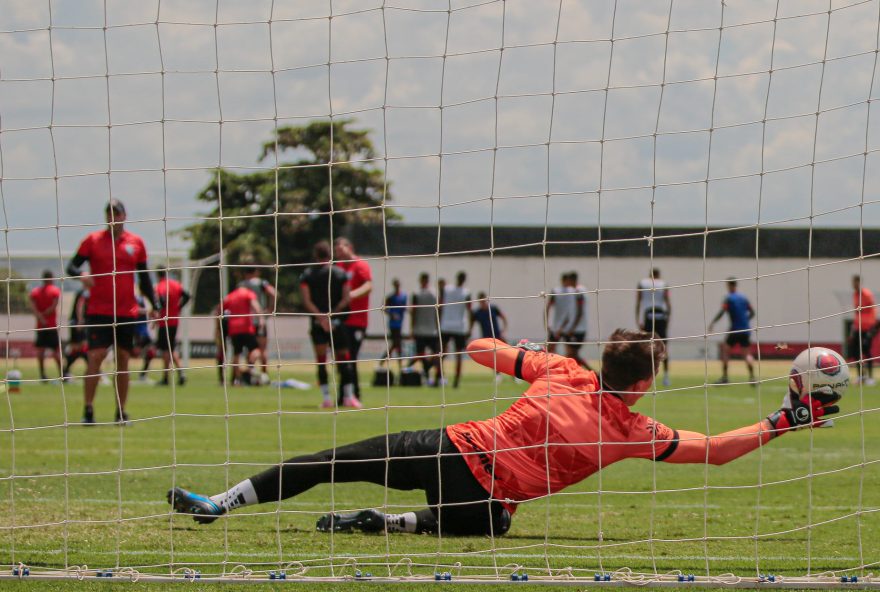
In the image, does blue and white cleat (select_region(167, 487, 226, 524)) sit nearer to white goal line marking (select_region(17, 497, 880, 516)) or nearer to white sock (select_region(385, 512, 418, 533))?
white sock (select_region(385, 512, 418, 533))

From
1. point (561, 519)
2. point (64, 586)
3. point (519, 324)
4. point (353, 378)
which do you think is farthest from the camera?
point (519, 324)

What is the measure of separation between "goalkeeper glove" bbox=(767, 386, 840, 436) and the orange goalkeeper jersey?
1.41 ft

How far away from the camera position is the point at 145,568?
467 cm

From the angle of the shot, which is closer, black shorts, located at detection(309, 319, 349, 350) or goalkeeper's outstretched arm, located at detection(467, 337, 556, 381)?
goalkeeper's outstretched arm, located at detection(467, 337, 556, 381)

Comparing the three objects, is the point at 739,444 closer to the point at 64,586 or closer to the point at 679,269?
the point at 64,586

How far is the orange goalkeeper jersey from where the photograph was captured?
4.90m

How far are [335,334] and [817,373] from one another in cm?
961

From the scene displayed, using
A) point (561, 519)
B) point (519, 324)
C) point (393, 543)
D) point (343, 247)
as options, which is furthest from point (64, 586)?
point (519, 324)

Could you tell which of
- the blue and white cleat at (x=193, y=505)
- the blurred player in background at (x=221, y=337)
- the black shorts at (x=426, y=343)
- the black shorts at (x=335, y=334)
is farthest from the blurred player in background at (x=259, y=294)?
the blue and white cleat at (x=193, y=505)

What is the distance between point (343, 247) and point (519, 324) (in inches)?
1290

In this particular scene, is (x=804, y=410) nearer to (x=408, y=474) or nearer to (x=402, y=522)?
(x=408, y=474)

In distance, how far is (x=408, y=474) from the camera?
5.21 meters

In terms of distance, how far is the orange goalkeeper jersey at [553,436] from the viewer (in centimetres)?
490

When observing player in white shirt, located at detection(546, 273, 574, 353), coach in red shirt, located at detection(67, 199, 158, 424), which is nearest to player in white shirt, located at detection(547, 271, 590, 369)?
player in white shirt, located at detection(546, 273, 574, 353)
